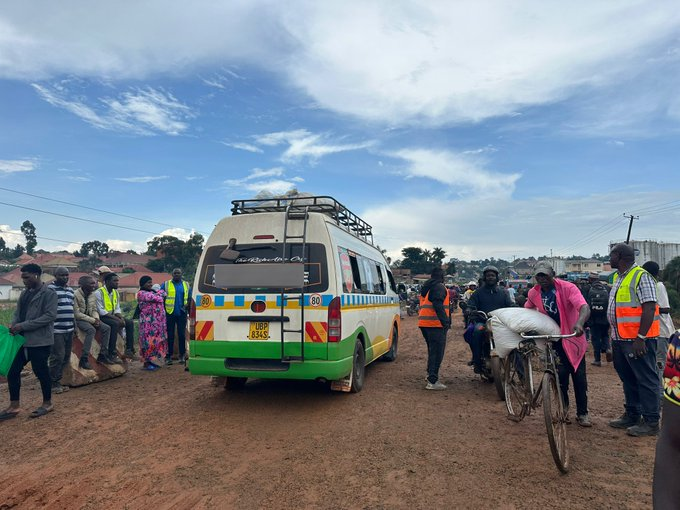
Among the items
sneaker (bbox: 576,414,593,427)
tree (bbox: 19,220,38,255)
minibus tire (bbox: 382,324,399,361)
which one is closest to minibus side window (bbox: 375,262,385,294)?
minibus tire (bbox: 382,324,399,361)

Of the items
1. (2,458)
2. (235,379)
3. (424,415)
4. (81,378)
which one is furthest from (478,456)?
(81,378)

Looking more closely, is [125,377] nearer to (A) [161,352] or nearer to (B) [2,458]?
(A) [161,352]

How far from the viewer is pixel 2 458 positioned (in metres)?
4.26

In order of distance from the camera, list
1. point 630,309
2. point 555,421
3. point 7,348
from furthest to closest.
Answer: point 7,348
point 630,309
point 555,421

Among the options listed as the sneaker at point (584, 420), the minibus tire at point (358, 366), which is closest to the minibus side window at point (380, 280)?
the minibus tire at point (358, 366)

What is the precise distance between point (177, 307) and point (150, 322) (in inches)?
29.5

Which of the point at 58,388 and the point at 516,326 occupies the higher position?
the point at 516,326

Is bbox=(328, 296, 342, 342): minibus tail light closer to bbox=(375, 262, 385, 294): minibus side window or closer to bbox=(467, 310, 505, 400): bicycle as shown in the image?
bbox=(467, 310, 505, 400): bicycle

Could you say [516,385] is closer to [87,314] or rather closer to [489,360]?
[489,360]

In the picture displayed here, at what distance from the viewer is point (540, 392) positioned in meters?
4.23

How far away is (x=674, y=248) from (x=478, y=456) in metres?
43.8

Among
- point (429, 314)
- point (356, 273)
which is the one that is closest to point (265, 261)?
point (356, 273)

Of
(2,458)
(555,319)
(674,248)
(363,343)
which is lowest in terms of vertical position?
(2,458)

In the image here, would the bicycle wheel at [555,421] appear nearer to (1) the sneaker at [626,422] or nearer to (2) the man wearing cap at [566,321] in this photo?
(2) the man wearing cap at [566,321]
